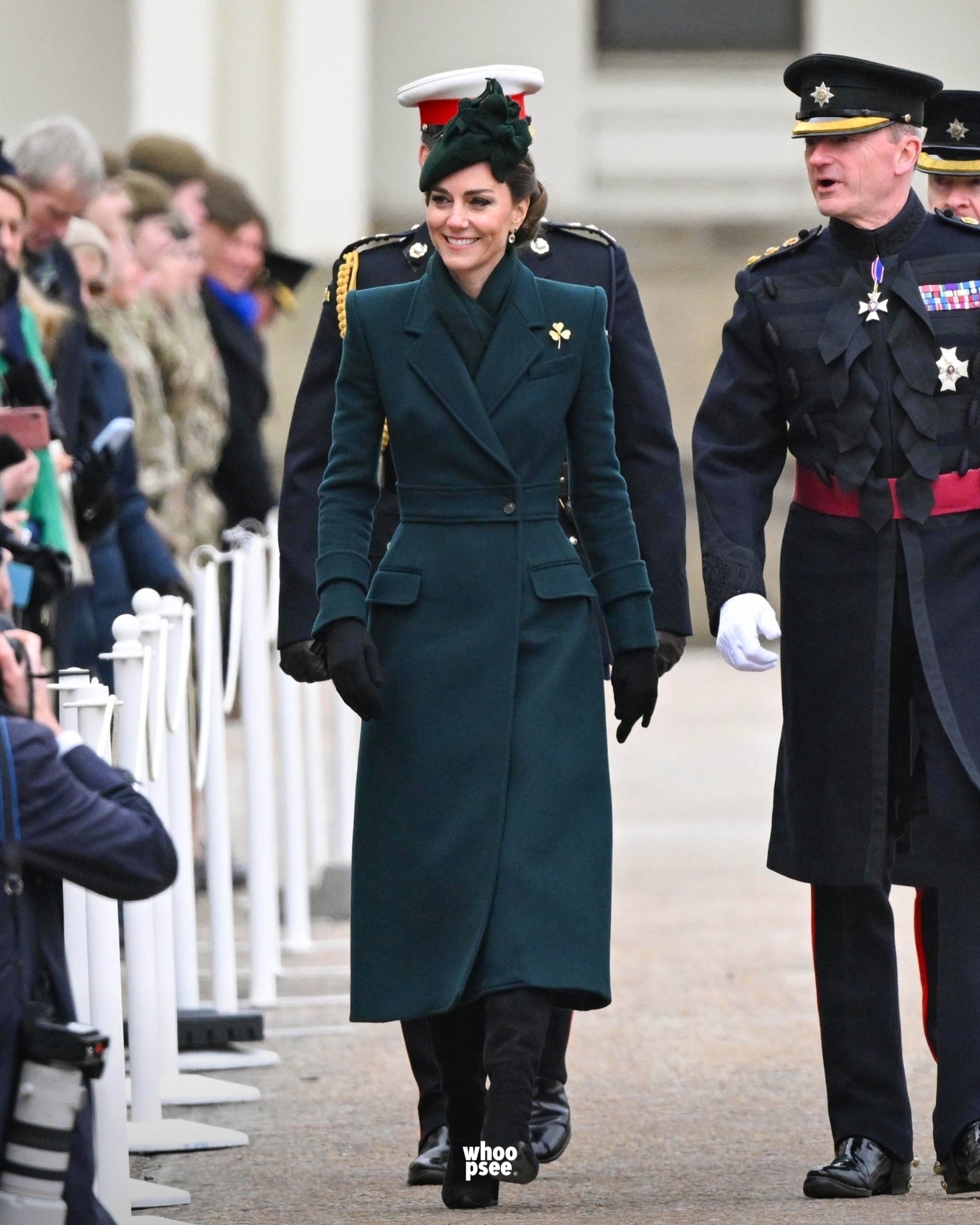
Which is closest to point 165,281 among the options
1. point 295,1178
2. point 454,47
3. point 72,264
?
point 72,264

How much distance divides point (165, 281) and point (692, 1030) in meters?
3.80

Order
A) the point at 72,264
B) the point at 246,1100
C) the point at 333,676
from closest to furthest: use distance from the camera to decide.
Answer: the point at 333,676 → the point at 246,1100 → the point at 72,264

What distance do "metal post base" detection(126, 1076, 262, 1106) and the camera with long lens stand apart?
233 centimetres

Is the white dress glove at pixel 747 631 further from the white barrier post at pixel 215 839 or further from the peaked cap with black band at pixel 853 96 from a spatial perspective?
the white barrier post at pixel 215 839

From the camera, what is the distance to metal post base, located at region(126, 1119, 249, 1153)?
598cm

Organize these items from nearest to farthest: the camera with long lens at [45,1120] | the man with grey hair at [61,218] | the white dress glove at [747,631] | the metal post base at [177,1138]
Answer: the camera with long lens at [45,1120] → the white dress glove at [747,631] → the metal post base at [177,1138] → the man with grey hair at [61,218]

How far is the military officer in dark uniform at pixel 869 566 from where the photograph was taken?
5.39m

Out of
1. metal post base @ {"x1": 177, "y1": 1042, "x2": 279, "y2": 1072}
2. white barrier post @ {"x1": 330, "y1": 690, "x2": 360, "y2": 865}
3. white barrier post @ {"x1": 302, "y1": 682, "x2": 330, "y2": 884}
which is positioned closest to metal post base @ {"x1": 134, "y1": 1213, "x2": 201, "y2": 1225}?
metal post base @ {"x1": 177, "y1": 1042, "x2": 279, "y2": 1072}

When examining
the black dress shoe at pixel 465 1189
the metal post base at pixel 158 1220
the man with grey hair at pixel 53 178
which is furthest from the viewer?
the man with grey hair at pixel 53 178

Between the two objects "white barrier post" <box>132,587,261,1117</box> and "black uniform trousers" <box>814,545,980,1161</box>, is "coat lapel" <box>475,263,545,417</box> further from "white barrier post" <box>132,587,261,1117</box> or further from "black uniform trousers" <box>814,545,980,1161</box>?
"white barrier post" <box>132,587,261,1117</box>

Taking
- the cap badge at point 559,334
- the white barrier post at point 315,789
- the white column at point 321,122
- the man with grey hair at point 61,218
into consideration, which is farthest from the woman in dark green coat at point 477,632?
the white column at point 321,122

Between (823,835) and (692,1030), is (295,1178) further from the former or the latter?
(692,1030)

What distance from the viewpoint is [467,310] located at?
206 inches

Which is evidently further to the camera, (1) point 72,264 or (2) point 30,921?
(1) point 72,264
